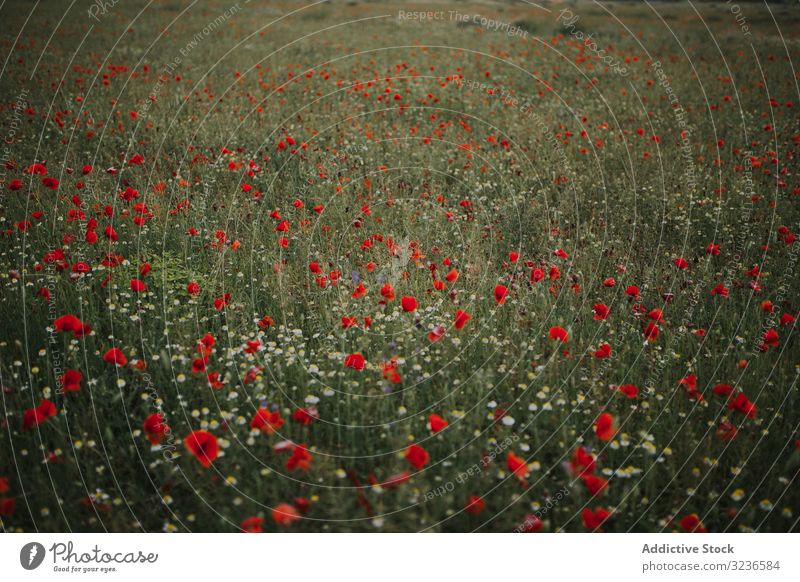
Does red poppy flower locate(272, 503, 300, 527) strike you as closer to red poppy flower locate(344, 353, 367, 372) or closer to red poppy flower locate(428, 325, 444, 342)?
red poppy flower locate(344, 353, 367, 372)

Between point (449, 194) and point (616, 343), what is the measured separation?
266 cm

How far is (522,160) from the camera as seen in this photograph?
6.24 m

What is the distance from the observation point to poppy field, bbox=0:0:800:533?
244cm

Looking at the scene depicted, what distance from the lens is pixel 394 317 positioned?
11.2ft
